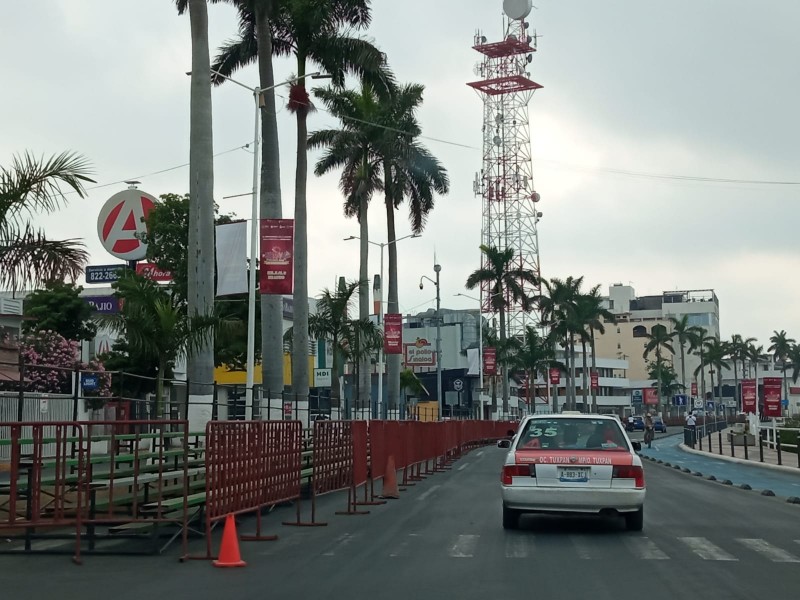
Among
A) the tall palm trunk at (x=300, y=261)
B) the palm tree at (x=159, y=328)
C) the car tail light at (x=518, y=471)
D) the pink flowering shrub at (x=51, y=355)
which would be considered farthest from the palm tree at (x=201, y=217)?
the pink flowering shrub at (x=51, y=355)

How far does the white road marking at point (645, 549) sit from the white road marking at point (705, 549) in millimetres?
413

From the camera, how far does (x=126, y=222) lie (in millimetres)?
35031

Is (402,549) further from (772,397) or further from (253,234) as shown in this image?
(772,397)

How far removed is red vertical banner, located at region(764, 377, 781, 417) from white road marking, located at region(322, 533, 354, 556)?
95.7ft

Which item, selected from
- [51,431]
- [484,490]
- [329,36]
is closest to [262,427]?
[51,431]

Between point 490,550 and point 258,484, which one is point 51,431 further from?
point 490,550

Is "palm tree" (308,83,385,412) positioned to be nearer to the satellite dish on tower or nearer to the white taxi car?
the white taxi car

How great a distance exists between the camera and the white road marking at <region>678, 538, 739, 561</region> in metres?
12.2

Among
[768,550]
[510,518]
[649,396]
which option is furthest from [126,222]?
[649,396]

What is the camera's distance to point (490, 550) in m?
12.8

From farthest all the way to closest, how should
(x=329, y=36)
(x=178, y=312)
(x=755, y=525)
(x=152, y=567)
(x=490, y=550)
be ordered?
(x=329, y=36), (x=178, y=312), (x=755, y=525), (x=490, y=550), (x=152, y=567)

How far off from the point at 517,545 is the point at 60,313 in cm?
3687

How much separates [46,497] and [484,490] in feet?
38.9

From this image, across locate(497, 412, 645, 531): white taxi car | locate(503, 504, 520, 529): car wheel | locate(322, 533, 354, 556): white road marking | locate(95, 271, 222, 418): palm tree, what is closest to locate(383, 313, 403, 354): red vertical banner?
locate(95, 271, 222, 418): palm tree
